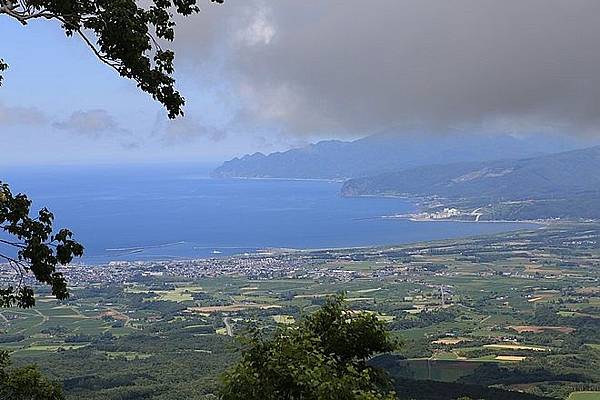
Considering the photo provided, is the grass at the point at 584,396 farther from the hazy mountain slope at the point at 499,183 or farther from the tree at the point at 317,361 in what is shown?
the hazy mountain slope at the point at 499,183

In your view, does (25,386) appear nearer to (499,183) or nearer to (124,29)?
(124,29)

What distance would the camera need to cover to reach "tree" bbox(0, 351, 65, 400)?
691 centimetres

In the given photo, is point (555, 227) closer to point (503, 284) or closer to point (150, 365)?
point (503, 284)

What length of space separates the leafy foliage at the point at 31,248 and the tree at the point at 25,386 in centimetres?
75

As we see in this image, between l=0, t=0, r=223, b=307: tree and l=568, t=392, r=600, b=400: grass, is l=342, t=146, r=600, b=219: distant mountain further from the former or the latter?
l=0, t=0, r=223, b=307: tree

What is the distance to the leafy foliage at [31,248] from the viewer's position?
6.64m

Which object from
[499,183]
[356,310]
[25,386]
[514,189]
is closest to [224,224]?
[514,189]

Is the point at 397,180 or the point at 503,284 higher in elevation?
the point at 397,180

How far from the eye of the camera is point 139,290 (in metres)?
66.4

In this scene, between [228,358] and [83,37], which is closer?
[83,37]

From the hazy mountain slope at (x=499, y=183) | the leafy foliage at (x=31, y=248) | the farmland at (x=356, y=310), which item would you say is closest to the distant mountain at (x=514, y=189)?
the hazy mountain slope at (x=499, y=183)

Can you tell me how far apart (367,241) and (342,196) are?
82.1 metres

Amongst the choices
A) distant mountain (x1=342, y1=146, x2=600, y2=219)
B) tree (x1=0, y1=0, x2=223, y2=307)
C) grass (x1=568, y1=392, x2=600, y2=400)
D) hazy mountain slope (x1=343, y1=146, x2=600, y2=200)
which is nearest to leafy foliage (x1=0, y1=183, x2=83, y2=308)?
tree (x1=0, y1=0, x2=223, y2=307)

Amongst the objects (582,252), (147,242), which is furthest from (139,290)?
(582,252)
